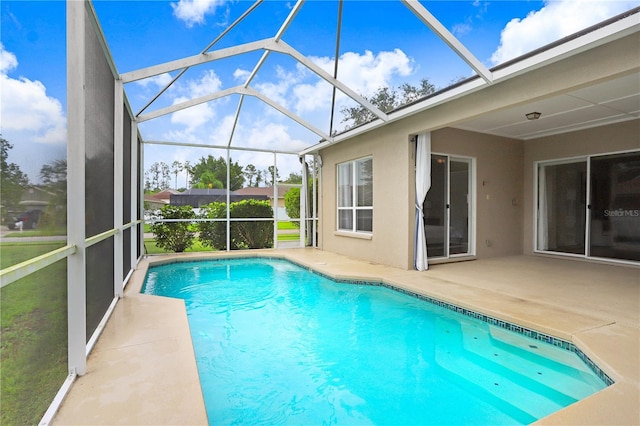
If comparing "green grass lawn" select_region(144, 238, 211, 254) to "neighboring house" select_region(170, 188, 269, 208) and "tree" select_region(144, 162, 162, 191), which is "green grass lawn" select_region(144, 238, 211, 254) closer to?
"neighboring house" select_region(170, 188, 269, 208)

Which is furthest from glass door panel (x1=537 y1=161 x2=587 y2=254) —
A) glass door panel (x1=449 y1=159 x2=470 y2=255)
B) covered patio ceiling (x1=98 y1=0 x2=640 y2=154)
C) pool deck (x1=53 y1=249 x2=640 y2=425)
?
glass door panel (x1=449 y1=159 x2=470 y2=255)

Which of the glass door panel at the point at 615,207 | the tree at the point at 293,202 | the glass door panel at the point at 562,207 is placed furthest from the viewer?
the tree at the point at 293,202

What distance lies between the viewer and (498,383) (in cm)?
276

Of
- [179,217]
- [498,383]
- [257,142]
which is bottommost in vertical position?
[498,383]

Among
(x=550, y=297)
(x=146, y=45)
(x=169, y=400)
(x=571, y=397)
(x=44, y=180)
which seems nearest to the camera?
(x=44, y=180)

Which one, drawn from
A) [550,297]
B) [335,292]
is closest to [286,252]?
[335,292]

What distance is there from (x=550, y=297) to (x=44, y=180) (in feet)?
18.0

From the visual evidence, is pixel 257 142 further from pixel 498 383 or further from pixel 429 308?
pixel 498 383

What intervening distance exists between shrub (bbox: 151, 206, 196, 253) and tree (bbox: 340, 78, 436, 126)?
17.5 feet

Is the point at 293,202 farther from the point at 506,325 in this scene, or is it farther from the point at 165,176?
the point at 506,325

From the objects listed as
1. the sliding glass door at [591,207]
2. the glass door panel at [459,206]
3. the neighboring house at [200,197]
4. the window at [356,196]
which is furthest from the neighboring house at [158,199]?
the sliding glass door at [591,207]

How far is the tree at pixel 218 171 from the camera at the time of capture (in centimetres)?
982

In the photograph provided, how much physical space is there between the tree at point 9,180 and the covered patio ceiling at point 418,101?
385 centimetres

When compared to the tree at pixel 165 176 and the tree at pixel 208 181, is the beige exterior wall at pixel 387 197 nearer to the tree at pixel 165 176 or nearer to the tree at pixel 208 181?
the tree at pixel 208 181
